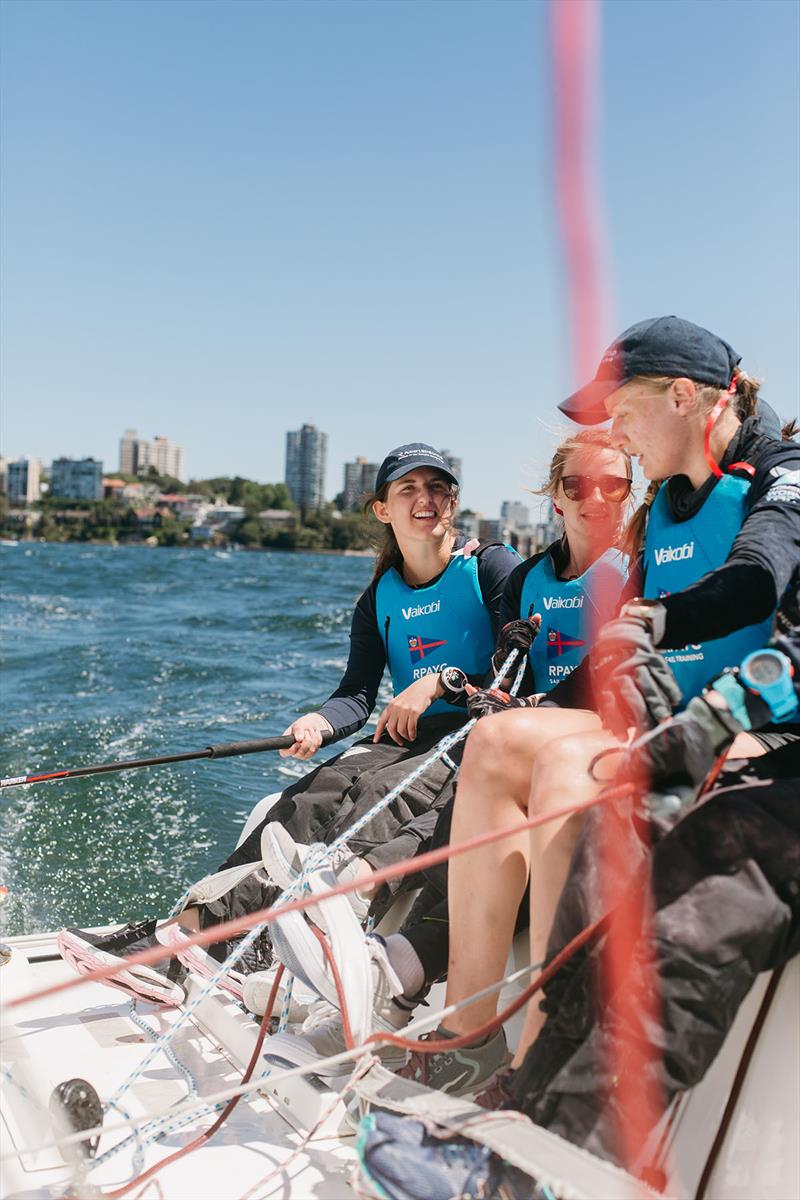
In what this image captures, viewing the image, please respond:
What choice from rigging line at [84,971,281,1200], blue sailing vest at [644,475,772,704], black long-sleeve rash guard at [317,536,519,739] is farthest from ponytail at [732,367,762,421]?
rigging line at [84,971,281,1200]

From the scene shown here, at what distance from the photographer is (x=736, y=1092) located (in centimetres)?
168

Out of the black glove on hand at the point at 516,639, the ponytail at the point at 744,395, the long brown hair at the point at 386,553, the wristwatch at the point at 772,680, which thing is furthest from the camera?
the long brown hair at the point at 386,553

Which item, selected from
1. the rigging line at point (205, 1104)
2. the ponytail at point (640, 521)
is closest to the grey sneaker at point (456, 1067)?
the rigging line at point (205, 1104)

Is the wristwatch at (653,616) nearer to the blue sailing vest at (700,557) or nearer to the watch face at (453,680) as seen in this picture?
the blue sailing vest at (700,557)

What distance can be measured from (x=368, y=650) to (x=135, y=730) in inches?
207

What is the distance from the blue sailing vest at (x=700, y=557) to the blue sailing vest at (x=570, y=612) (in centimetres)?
66

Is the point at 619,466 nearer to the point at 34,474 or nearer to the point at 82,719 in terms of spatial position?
the point at 82,719

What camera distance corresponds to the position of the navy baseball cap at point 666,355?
203 centimetres

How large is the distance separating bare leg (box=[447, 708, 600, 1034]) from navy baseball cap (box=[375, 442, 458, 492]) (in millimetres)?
1375

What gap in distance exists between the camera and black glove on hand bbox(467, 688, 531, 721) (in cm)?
256

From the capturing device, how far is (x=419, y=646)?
3.44m

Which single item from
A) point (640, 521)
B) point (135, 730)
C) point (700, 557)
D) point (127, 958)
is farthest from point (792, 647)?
point (135, 730)

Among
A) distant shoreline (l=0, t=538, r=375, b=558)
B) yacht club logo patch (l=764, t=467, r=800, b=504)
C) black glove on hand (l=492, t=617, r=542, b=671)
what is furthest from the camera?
distant shoreline (l=0, t=538, r=375, b=558)

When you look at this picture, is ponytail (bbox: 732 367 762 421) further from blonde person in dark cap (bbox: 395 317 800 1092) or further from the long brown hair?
the long brown hair
